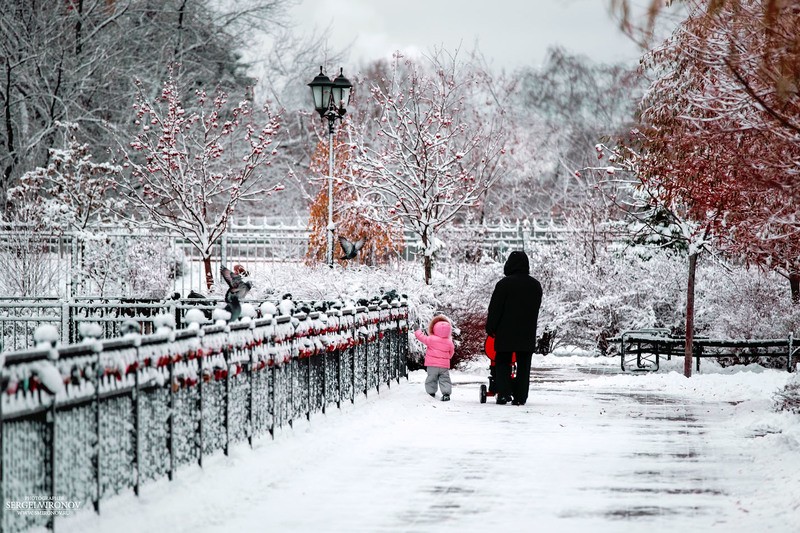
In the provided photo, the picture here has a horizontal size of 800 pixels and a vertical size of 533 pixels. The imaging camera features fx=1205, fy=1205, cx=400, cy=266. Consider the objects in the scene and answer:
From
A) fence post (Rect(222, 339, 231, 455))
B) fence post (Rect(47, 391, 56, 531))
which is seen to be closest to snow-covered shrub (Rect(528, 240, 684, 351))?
fence post (Rect(222, 339, 231, 455))

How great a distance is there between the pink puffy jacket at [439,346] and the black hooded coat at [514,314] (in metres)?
0.74

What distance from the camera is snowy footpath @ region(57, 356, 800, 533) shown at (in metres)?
7.73

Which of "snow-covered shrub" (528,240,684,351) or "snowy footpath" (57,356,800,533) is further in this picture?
"snow-covered shrub" (528,240,684,351)

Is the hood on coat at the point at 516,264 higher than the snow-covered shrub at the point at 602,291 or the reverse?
higher

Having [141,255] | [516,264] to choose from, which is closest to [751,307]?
[516,264]

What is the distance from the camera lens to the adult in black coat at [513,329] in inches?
597

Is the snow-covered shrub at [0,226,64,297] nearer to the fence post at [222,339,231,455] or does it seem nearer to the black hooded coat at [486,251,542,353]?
the black hooded coat at [486,251,542,353]

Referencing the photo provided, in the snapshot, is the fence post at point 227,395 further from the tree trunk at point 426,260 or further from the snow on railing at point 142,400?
the tree trunk at point 426,260

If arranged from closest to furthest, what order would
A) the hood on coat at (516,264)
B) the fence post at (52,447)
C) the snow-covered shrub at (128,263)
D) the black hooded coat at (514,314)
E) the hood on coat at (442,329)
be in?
the fence post at (52,447)
the black hooded coat at (514,314)
the hood on coat at (516,264)
the hood on coat at (442,329)
the snow-covered shrub at (128,263)

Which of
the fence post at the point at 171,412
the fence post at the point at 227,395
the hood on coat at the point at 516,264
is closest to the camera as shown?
the fence post at the point at 171,412

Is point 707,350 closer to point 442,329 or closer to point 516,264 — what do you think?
point 516,264

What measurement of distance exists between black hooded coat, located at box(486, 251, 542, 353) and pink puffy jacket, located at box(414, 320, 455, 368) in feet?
2.43

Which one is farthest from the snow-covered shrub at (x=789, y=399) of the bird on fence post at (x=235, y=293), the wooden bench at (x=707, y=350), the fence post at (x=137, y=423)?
the fence post at (x=137, y=423)

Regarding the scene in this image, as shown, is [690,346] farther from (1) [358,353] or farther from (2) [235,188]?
(2) [235,188]
